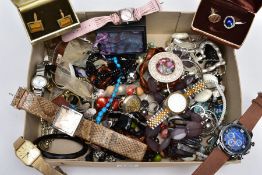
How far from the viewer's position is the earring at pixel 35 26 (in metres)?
1.37

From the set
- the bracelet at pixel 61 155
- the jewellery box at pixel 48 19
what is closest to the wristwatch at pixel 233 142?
the bracelet at pixel 61 155

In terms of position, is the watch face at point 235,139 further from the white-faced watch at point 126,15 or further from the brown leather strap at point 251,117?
the white-faced watch at point 126,15

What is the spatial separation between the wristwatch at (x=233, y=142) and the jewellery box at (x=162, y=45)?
0.05 metres

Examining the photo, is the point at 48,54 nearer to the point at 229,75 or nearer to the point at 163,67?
the point at 163,67

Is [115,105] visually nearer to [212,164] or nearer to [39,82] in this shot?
[39,82]

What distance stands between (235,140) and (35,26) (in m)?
0.73

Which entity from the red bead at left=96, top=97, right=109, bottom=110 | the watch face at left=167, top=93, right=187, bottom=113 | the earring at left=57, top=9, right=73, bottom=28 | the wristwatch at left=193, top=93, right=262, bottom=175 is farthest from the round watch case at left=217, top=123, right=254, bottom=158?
the earring at left=57, top=9, right=73, bottom=28

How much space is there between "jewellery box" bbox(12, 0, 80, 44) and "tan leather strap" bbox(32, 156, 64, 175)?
0.38 meters

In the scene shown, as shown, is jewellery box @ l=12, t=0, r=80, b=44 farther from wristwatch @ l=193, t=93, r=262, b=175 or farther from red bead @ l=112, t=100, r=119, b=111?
wristwatch @ l=193, t=93, r=262, b=175

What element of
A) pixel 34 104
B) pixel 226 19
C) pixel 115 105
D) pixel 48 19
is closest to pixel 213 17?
pixel 226 19

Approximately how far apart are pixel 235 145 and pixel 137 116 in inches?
12.6

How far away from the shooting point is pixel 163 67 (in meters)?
1.41

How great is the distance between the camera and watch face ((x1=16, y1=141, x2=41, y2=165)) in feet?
4.20

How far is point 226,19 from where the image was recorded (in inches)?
56.5
